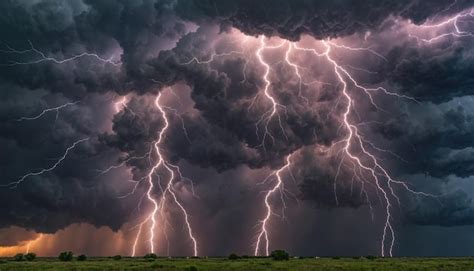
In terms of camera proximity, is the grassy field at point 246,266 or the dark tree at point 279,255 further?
the dark tree at point 279,255

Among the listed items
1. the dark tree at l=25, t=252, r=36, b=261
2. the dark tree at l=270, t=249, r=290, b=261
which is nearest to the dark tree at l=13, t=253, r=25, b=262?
the dark tree at l=25, t=252, r=36, b=261

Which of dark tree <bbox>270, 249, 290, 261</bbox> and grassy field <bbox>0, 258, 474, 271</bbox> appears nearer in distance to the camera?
grassy field <bbox>0, 258, 474, 271</bbox>

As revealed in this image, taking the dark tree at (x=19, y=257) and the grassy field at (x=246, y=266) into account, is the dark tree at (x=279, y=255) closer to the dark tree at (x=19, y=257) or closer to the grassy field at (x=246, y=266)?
the grassy field at (x=246, y=266)

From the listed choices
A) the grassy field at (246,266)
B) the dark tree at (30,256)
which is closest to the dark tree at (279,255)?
the grassy field at (246,266)

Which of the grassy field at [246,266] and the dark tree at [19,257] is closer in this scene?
the grassy field at [246,266]

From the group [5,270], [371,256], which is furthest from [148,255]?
[5,270]

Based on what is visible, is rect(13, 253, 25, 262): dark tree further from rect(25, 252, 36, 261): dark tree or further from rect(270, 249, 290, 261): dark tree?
rect(270, 249, 290, 261): dark tree

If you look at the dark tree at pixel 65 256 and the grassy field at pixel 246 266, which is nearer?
the grassy field at pixel 246 266

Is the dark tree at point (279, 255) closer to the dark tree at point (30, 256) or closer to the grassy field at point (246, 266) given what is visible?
the grassy field at point (246, 266)

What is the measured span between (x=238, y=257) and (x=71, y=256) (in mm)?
25597

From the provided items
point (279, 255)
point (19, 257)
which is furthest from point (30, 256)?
point (279, 255)

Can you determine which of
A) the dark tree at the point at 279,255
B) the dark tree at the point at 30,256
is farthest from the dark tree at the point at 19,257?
the dark tree at the point at 279,255

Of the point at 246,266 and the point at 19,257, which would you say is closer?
the point at 246,266

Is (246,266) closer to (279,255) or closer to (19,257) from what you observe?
(279,255)
